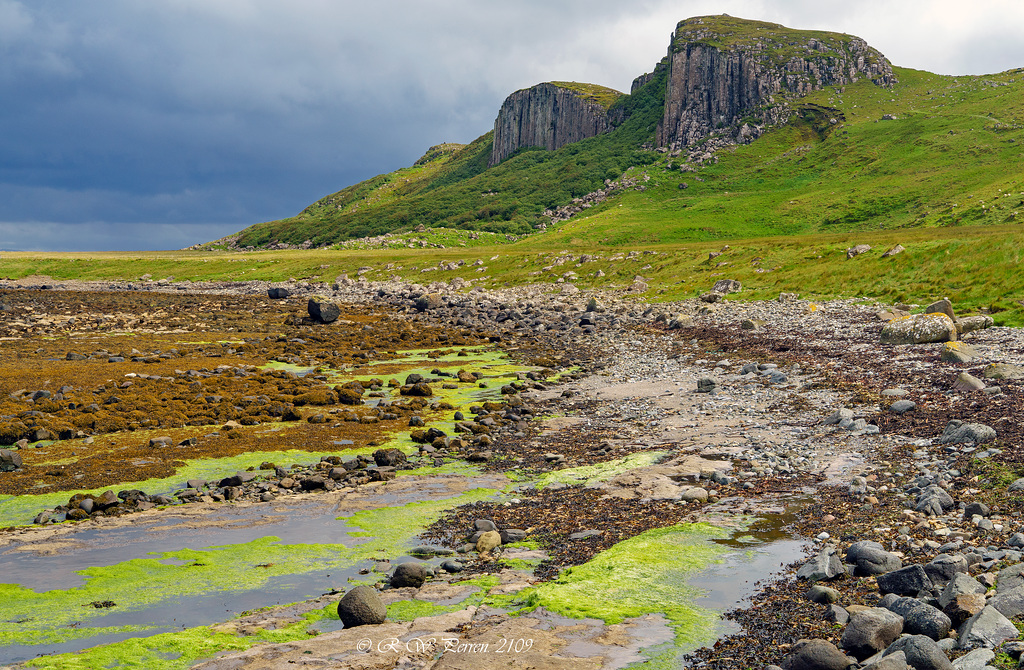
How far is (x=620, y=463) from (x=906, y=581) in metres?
9.71

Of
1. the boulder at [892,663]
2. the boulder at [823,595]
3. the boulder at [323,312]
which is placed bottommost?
the boulder at [823,595]

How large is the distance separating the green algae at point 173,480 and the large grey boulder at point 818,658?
1714 cm

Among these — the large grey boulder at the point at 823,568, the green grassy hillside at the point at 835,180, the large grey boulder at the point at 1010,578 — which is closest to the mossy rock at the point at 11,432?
the large grey boulder at the point at 823,568

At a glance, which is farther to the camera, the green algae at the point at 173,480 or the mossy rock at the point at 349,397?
the mossy rock at the point at 349,397

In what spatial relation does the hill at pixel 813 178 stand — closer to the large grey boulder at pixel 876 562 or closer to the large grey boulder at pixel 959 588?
the large grey boulder at pixel 876 562

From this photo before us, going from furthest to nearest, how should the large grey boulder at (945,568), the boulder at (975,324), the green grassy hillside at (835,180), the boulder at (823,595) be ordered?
the green grassy hillside at (835,180)
the boulder at (975,324)
the boulder at (823,595)
the large grey boulder at (945,568)

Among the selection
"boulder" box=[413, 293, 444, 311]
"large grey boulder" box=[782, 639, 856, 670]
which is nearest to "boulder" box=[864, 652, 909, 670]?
"large grey boulder" box=[782, 639, 856, 670]

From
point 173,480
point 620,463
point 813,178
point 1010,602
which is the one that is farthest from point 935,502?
point 813,178

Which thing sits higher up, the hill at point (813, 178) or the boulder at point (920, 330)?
the hill at point (813, 178)

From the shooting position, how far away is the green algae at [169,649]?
9.75 meters

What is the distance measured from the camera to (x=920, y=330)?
2797 centimetres

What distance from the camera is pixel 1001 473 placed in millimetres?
13594

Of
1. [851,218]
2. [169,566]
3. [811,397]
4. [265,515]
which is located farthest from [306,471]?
[851,218]

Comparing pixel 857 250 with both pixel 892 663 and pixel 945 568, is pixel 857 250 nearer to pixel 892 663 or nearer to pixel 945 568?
pixel 945 568
